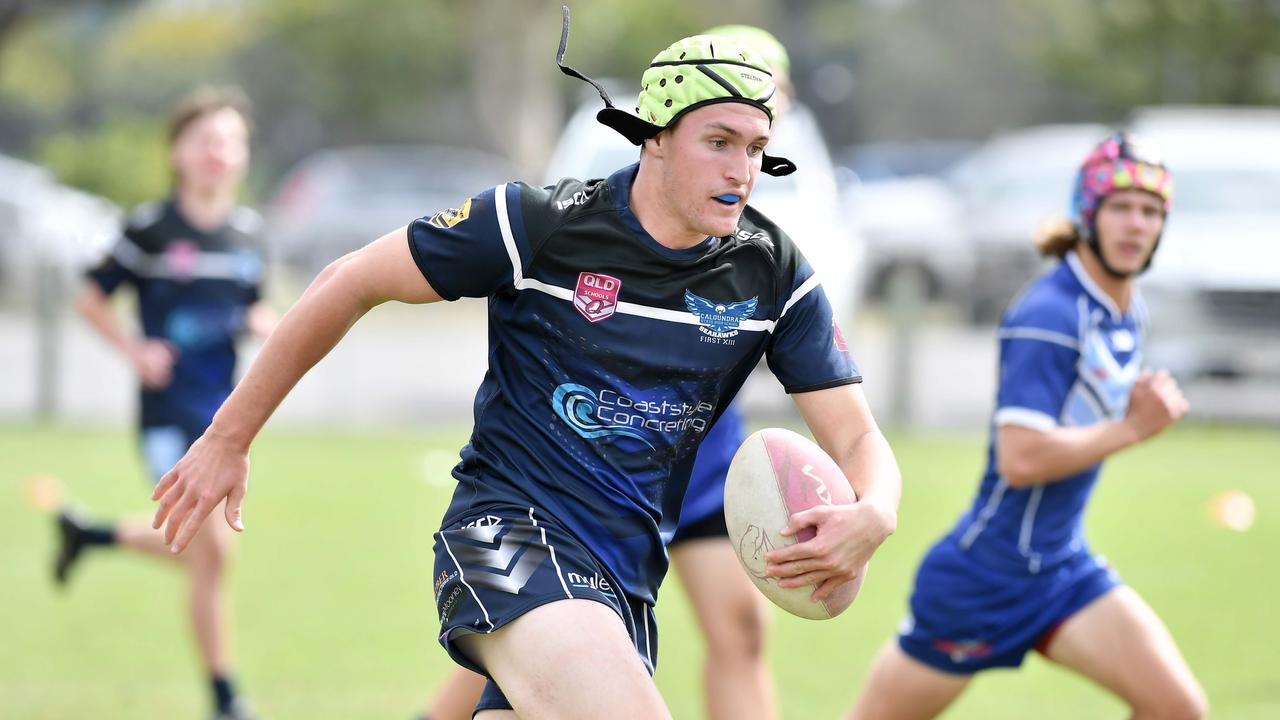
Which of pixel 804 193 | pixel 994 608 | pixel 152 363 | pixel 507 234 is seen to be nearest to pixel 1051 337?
pixel 994 608

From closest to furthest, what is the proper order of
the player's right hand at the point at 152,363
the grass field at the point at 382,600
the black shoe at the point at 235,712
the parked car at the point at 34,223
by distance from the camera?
1. the black shoe at the point at 235,712
2. the grass field at the point at 382,600
3. the player's right hand at the point at 152,363
4. the parked car at the point at 34,223

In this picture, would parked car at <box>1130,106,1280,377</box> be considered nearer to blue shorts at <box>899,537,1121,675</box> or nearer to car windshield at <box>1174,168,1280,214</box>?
car windshield at <box>1174,168,1280,214</box>

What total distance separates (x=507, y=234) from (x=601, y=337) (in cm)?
34

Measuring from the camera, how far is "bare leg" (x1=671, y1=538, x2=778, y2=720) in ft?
18.1

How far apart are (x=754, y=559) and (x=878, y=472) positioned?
1.18 ft

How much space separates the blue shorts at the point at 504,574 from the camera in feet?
12.7

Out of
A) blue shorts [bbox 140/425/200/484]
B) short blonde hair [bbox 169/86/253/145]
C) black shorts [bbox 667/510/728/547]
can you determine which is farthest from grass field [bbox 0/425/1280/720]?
short blonde hair [bbox 169/86/253/145]

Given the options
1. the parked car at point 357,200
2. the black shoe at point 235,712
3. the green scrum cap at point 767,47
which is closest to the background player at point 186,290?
the black shoe at point 235,712

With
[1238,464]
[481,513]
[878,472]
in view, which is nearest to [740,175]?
[878,472]

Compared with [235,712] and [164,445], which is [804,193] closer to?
[164,445]

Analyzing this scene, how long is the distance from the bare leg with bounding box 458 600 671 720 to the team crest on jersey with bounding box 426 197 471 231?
3.11ft

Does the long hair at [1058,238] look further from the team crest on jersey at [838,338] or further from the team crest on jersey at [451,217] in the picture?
the team crest on jersey at [451,217]

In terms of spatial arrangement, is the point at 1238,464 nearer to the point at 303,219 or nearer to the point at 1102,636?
the point at 1102,636

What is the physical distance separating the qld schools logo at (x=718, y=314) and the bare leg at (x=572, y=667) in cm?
73
